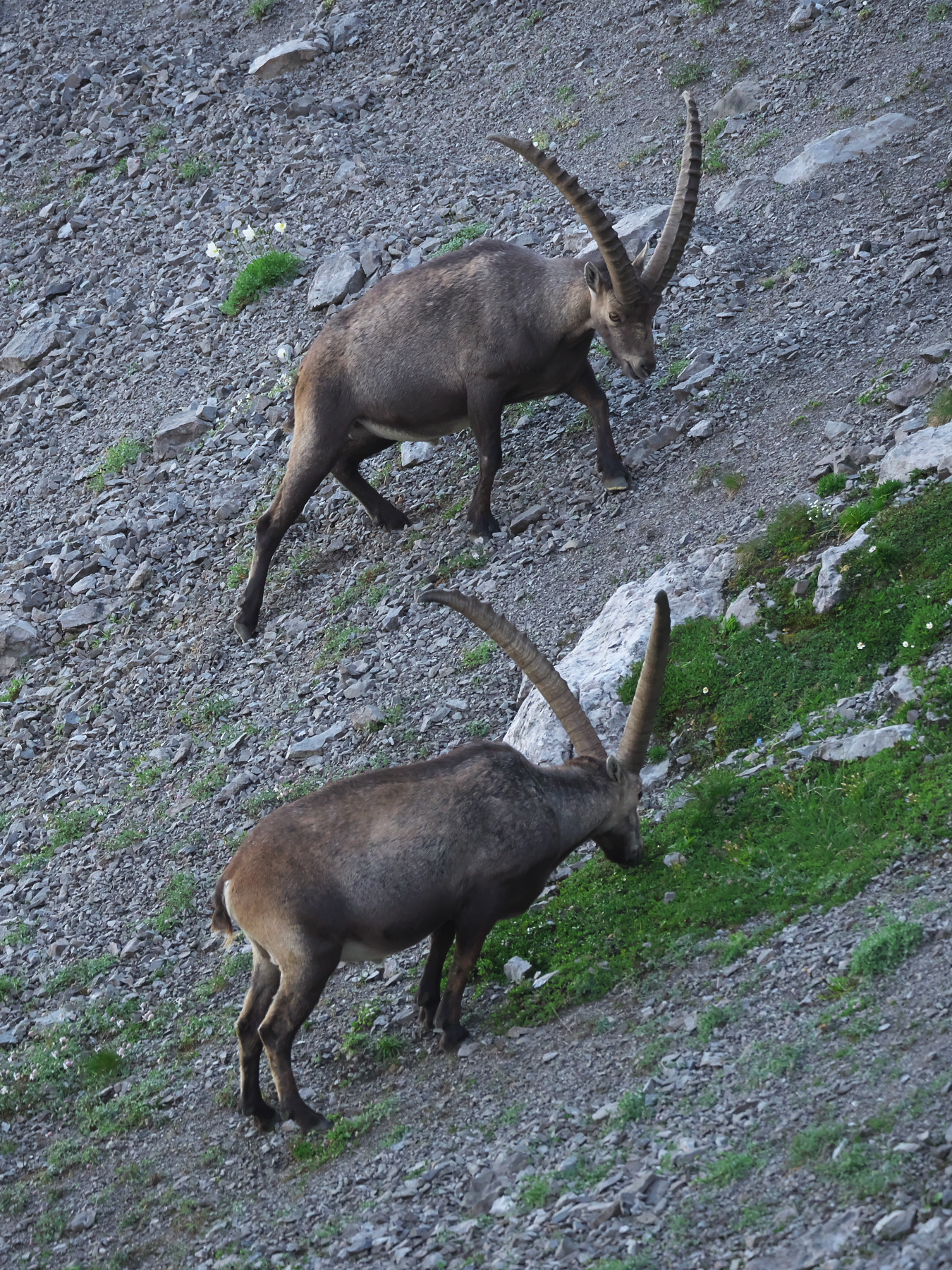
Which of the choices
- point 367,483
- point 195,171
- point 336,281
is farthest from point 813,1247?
point 195,171

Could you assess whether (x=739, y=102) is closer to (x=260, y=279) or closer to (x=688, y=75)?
(x=688, y=75)

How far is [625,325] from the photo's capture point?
38.4ft

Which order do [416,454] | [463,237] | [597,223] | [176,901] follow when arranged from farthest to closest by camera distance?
[463,237], [416,454], [597,223], [176,901]

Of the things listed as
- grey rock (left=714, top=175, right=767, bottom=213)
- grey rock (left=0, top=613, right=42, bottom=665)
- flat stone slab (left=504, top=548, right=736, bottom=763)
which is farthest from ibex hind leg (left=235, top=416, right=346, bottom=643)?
grey rock (left=714, top=175, right=767, bottom=213)

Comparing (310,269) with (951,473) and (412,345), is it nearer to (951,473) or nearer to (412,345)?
(412,345)

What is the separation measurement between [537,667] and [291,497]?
5100mm

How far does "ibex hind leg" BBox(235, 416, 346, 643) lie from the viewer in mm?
12484

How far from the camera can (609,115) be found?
60.3 feet

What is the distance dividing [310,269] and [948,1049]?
13.8m

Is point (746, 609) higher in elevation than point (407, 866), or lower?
lower

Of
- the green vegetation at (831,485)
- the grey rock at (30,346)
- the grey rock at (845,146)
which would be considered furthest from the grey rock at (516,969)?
the grey rock at (30,346)

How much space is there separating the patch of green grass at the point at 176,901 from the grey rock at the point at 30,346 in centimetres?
1034

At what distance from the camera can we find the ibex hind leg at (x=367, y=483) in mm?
12875

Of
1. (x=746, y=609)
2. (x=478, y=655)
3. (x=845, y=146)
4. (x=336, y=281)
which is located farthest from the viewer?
(x=336, y=281)
